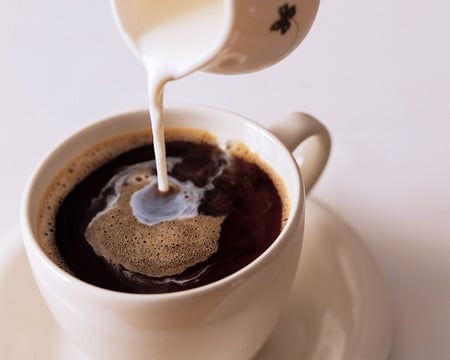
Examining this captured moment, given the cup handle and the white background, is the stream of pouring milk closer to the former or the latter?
the cup handle

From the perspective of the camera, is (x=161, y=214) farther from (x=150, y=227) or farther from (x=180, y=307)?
(x=180, y=307)

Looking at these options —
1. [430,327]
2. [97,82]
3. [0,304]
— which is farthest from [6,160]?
[430,327]

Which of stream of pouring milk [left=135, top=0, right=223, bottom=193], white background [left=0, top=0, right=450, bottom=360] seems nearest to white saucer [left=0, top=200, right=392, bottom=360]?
white background [left=0, top=0, right=450, bottom=360]

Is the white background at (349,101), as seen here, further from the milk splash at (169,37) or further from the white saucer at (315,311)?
the milk splash at (169,37)

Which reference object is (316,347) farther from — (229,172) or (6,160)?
(6,160)

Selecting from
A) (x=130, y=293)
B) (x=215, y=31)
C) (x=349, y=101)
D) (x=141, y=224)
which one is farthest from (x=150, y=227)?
(x=349, y=101)

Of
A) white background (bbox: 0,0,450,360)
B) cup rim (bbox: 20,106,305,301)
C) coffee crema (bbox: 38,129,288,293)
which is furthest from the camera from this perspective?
white background (bbox: 0,0,450,360)

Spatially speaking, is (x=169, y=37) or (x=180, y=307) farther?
(x=169, y=37)
